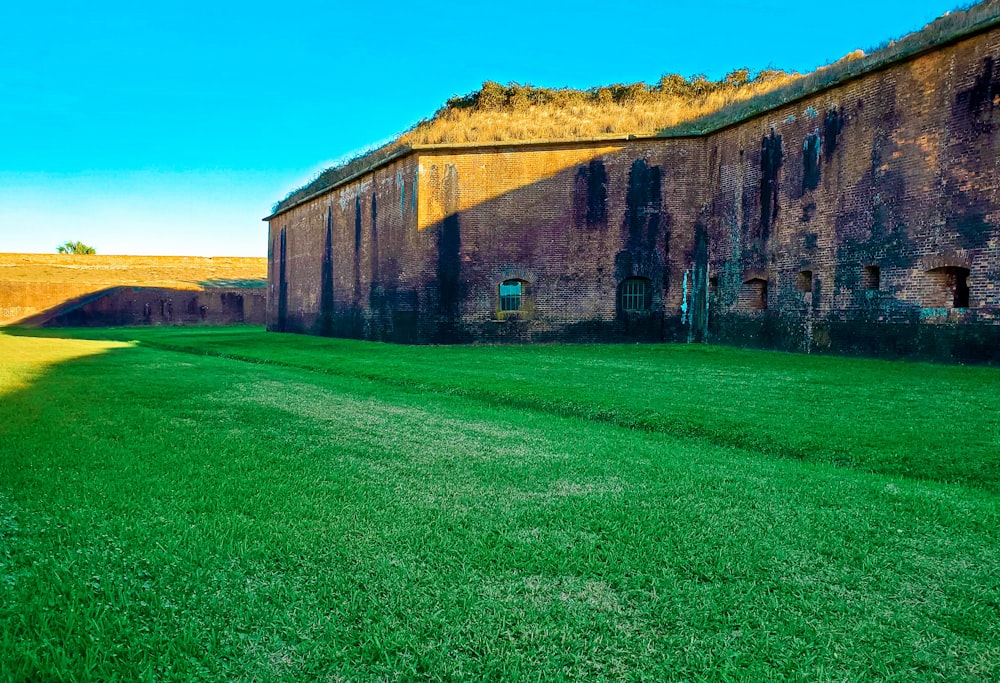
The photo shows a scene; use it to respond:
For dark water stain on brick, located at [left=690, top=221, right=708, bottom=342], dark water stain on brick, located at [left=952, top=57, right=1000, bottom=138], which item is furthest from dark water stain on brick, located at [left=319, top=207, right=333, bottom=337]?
dark water stain on brick, located at [left=952, top=57, right=1000, bottom=138]

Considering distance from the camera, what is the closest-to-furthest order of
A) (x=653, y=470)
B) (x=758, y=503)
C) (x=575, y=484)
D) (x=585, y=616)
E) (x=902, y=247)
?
1. (x=585, y=616)
2. (x=758, y=503)
3. (x=575, y=484)
4. (x=653, y=470)
5. (x=902, y=247)

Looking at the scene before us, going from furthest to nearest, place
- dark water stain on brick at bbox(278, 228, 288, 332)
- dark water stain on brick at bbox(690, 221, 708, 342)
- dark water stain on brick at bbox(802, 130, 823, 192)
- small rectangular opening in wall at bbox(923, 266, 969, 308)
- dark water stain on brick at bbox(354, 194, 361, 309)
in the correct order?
dark water stain on brick at bbox(278, 228, 288, 332), dark water stain on brick at bbox(354, 194, 361, 309), dark water stain on brick at bbox(690, 221, 708, 342), dark water stain on brick at bbox(802, 130, 823, 192), small rectangular opening in wall at bbox(923, 266, 969, 308)

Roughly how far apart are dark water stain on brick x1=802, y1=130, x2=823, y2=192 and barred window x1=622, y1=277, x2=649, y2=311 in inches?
198

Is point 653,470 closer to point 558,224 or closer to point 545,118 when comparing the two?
point 558,224

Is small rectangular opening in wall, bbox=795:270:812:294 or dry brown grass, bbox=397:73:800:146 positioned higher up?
dry brown grass, bbox=397:73:800:146

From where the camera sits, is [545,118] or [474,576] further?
[545,118]

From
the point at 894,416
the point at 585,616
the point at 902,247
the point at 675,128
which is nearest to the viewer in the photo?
the point at 585,616

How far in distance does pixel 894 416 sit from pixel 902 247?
7.73m

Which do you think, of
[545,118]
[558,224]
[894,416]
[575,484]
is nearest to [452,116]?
[545,118]

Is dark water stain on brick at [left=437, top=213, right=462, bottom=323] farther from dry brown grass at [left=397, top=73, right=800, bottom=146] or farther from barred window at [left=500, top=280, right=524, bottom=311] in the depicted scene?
dry brown grass at [left=397, top=73, right=800, bottom=146]

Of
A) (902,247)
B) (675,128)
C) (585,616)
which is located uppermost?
(675,128)

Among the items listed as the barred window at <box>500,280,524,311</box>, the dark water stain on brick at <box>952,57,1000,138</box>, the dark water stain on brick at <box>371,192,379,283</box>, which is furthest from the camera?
the dark water stain on brick at <box>371,192,379,283</box>

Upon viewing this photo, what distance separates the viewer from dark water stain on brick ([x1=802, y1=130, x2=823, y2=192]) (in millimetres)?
13570

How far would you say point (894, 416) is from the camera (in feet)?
19.1
